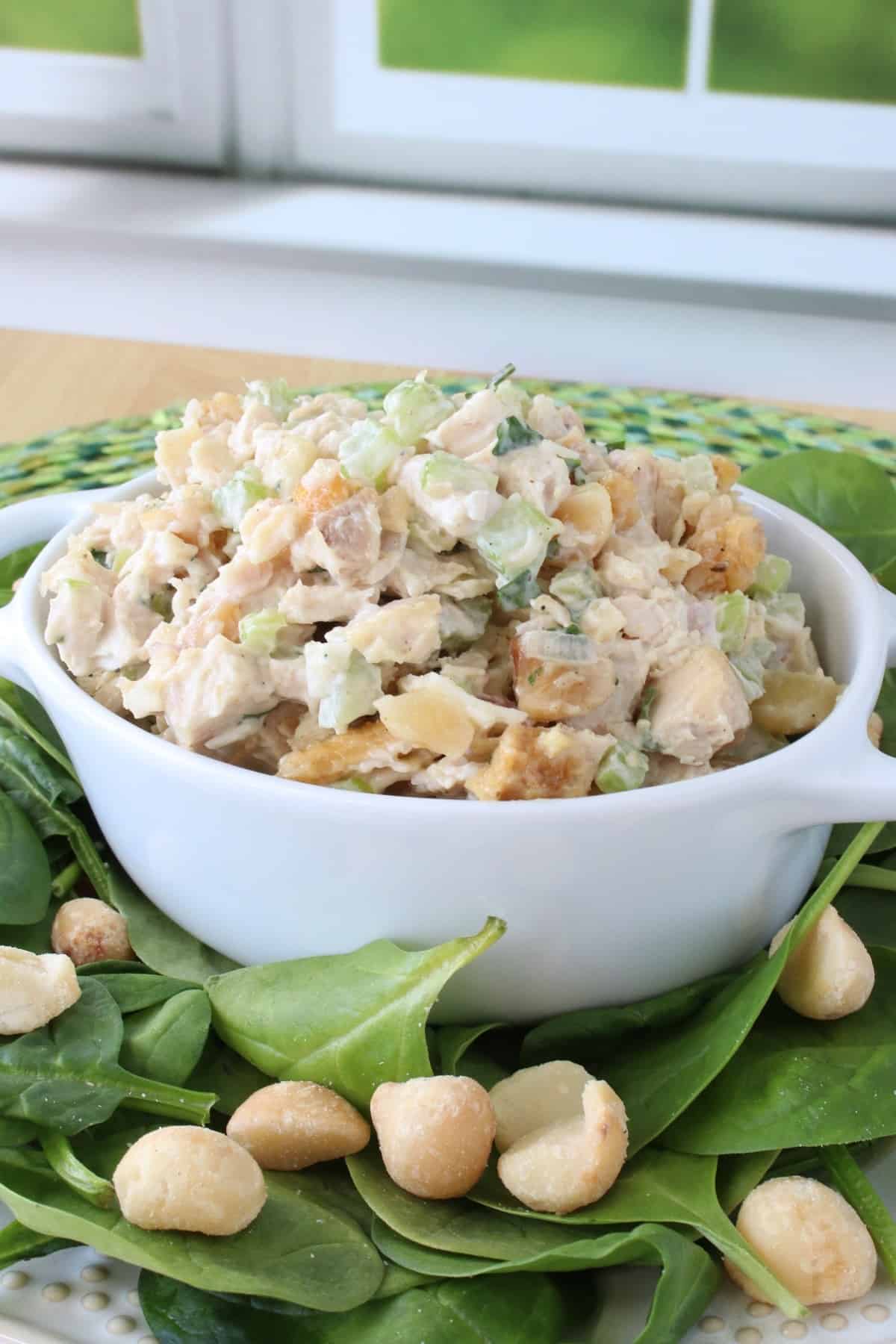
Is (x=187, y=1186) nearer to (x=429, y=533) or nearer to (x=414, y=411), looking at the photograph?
(x=429, y=533)

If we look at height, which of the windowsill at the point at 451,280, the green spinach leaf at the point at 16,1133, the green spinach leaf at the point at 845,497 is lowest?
the windowsill at the point at 451,280

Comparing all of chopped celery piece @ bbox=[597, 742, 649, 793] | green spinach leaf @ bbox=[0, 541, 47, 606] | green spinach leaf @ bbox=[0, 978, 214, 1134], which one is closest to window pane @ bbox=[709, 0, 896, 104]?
green spinach leaf @ bbox=[0, 541, 47, 606]

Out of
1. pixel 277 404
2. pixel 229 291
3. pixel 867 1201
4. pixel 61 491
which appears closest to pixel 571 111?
pixel 229 291

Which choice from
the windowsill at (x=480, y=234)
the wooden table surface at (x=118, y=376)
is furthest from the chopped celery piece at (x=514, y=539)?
the windowsill at (x=480, y=234)

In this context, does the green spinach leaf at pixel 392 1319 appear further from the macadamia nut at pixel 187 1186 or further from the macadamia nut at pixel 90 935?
the macadamia nut at pixel 90 935

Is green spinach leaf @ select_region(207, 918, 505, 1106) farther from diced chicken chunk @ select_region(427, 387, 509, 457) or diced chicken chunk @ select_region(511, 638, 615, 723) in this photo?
diced chicken chunk @ select_region(427, 387, 509, 457)

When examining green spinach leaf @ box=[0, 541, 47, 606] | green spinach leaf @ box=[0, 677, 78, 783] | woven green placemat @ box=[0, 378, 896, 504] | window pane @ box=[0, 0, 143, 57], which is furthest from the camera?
window pane @ box=[0, 0, 143, 57]

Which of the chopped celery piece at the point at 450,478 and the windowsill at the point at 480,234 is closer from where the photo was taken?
the chopped celery piece at the point at 450,478

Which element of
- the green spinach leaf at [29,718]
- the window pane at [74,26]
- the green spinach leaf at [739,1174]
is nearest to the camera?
the green spinach leaf at [739,1174]
